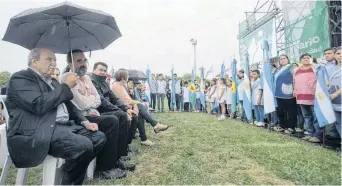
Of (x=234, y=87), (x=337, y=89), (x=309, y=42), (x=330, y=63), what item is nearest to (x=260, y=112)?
(x=234, y=87)

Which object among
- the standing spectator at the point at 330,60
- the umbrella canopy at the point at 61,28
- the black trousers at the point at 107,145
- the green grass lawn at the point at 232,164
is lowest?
the green grass lawn at the point at 232,164

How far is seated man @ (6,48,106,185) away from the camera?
236cm

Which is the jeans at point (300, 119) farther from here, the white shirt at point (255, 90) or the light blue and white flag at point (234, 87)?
the light blue and white flag at point (234, 87)

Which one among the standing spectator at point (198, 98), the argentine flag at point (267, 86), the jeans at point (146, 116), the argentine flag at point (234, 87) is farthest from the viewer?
the standing spectator at point (198, 98)

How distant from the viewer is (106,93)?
428cm

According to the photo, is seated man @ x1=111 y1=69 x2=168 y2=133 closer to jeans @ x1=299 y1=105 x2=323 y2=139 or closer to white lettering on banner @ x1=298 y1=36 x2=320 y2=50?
jeans @ x1=299 y1=105 x2=323 y2=139

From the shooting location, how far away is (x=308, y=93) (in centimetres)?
535

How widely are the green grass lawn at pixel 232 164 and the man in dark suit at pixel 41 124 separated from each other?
67 cm

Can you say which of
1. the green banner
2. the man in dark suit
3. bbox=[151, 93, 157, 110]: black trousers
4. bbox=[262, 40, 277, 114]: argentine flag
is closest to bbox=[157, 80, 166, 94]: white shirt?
bbox=[151, 93, 157, 110]: black trousers

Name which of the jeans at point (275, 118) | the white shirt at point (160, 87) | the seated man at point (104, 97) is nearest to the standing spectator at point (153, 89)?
the white shirt at point (160, 87)

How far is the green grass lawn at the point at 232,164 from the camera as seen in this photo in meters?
3.03

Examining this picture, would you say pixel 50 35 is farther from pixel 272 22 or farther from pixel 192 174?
pixel 272 22

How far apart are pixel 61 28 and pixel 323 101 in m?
4.41

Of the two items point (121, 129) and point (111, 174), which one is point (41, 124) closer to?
point (111, 174)
